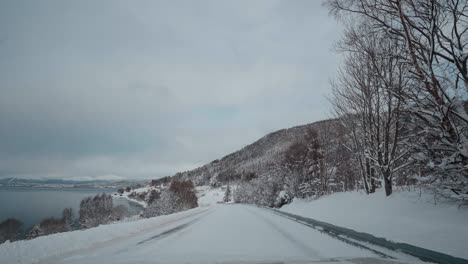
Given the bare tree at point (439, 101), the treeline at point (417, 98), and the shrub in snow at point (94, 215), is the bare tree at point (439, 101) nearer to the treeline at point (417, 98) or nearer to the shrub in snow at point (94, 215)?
the treeline at point (417, 98)

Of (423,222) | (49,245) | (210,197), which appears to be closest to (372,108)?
(423,222)

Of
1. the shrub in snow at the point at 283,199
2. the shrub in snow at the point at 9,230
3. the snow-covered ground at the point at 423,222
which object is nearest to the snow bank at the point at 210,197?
the shrub in snow at the point at 9,230

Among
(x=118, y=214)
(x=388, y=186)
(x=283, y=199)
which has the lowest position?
(x=118, y=214)

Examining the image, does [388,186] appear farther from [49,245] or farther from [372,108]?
[49,245]

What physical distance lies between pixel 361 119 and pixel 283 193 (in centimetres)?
2109

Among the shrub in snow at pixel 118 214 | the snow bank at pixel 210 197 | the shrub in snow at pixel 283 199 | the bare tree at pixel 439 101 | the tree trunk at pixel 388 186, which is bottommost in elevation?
the snow bank at pixel 210 197

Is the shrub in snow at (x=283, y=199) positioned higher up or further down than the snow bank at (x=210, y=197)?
higher up

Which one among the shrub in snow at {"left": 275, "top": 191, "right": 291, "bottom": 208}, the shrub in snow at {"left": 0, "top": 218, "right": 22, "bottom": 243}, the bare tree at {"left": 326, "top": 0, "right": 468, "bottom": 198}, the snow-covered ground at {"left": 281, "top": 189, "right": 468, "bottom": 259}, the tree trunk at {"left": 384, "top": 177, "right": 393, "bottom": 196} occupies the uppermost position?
the bare tree at {"left": 326, "top": 0, "right": 468, "bottom": 198}

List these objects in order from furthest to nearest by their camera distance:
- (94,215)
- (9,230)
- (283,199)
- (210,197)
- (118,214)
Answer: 1. (210,197)
2. (118,214)
3. (94,215)
4. (9,230)
5. (283,199)

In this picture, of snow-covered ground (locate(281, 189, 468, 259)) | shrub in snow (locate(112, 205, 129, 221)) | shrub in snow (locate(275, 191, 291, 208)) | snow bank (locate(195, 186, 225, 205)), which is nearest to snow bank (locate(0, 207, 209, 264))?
snow-covered ground (locate(281, 189, 468, 259))

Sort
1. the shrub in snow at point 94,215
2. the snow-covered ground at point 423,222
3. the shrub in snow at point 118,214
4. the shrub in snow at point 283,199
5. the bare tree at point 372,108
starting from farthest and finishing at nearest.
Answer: the shrub in snow at point 118,214, the shrub in snow at point 94,215, the shrub in snow at point 283,199, the bare tree at point 372,108, the snow-covered ground at point 423,222

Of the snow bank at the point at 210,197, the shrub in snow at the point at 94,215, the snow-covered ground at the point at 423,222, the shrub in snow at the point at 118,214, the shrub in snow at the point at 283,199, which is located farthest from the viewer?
the snow bank at the point at 210,197

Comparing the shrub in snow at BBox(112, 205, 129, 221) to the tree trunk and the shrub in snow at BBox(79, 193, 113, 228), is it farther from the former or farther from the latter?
the tree trunk

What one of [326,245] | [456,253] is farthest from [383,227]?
[456,253]
